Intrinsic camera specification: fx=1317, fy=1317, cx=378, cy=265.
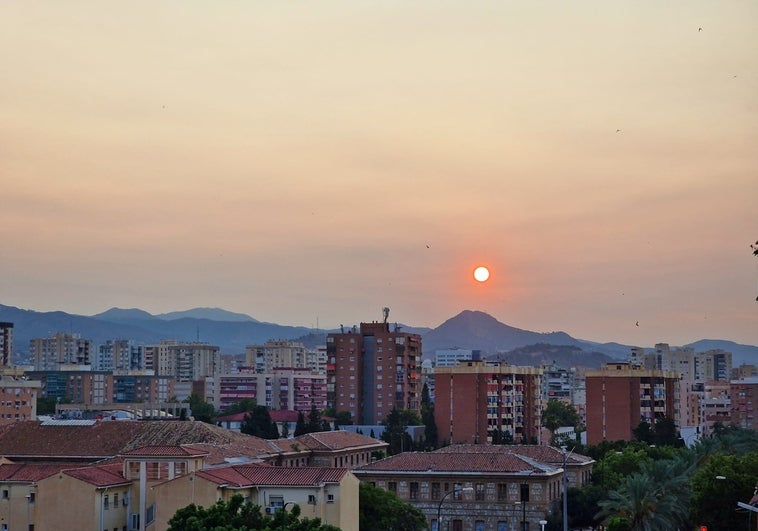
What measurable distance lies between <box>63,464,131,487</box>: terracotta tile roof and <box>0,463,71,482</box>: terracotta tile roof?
133cm

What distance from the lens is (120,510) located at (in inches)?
2496

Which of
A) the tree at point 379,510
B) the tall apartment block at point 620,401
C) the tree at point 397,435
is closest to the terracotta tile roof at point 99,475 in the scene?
the tree at point 379,510

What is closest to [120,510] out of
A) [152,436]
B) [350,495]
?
[350,495]

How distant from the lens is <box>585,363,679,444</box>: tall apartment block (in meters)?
139

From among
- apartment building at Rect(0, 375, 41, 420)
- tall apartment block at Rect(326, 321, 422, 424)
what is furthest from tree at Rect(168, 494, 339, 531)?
tall apartment block at Rect(326, 321, 422, 424)

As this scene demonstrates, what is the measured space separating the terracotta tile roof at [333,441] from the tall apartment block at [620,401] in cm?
3443

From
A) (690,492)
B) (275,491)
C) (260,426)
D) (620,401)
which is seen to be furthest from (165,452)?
(620,401)

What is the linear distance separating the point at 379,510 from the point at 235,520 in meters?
21.7

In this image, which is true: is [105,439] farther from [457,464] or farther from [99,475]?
[99,475]

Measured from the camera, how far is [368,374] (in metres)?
177

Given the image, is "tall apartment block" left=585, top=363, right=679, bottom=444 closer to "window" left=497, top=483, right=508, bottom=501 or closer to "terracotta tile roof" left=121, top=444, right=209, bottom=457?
"window" left=497, top=483, right=508, bottom=501

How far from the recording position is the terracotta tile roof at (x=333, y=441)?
329 ft

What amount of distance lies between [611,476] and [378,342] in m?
84.9

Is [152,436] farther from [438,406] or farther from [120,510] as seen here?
[438,406]
